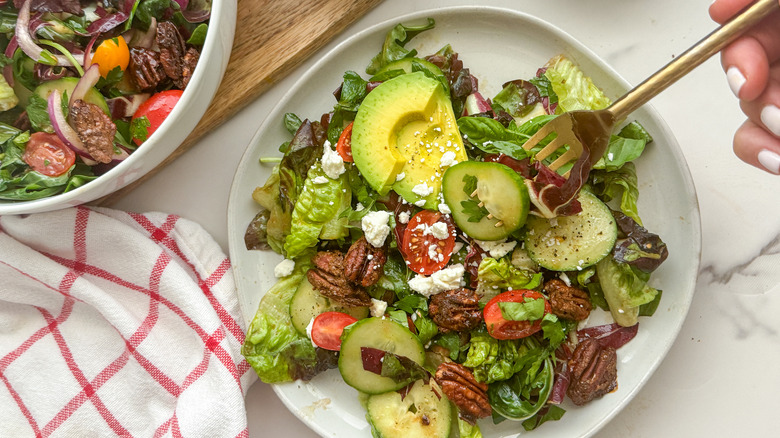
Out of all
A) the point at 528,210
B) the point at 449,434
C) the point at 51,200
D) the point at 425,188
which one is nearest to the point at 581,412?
the point at 449,434

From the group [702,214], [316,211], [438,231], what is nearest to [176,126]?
[316,211]

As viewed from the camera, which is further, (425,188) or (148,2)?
(425,188)

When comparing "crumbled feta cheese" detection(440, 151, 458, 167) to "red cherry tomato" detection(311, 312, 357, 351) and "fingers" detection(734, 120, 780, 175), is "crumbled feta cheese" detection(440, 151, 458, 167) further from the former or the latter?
"fingers" detection(734, 120, 780, 175)

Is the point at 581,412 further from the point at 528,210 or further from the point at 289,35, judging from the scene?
the point at 289,35

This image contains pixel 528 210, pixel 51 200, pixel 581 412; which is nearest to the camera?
pixel 51 200

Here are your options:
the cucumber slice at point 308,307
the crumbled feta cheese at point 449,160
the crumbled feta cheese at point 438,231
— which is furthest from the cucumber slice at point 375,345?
the crumbled feta cheese at point 449,160

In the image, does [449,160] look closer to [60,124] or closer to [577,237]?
[577,237]
